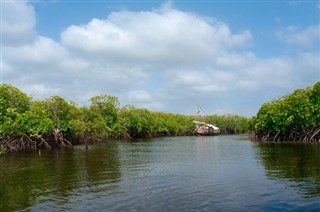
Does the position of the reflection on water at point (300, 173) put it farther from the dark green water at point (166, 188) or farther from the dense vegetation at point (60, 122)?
the dense vegetation at point (60, 122)

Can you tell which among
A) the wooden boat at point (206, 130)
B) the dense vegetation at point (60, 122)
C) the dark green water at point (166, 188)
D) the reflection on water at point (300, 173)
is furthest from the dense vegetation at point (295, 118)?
the wooden boat at point (206, 130)

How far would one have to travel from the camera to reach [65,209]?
600 inches

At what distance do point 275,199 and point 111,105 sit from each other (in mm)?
75001

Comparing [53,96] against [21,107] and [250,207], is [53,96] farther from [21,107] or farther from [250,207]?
[250,207]

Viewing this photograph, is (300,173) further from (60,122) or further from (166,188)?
(60,122)

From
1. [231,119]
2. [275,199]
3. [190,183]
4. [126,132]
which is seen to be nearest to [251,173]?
[190,183]

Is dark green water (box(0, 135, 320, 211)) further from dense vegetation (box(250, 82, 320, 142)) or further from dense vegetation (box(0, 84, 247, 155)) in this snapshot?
dense vegetation (box(250, 82, 320, 142))

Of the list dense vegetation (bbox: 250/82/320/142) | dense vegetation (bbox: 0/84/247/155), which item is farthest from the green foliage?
dense vegetation (bbox: 250/82/320/142)

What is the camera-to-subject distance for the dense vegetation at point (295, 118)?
2009 inches

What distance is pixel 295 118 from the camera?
177ft

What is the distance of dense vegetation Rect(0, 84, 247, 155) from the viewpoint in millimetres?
49312

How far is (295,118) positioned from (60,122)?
4287 cm

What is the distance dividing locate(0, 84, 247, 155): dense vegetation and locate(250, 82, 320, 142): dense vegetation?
35910mm

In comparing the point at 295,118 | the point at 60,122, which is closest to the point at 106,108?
the point at 60,122
